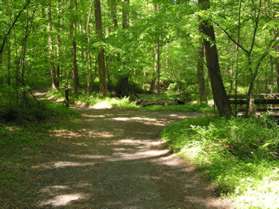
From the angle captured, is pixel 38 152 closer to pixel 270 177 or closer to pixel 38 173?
pixel 38 173

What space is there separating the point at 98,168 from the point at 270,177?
4.51 meters

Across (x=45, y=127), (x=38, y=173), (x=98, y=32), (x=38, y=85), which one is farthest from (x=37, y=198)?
(x=38, y=85)

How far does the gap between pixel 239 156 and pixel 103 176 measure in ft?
11.5

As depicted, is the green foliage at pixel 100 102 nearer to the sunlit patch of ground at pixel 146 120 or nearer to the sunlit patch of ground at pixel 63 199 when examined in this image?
Result: the sunlit patch of ground at pixel 146 120

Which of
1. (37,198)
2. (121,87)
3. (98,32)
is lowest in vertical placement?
(37,198)

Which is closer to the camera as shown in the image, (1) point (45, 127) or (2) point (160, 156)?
(2) point (160, 156)

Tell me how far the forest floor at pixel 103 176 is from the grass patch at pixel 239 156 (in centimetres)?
32

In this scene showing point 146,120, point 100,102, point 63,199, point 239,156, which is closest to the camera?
point 63,199

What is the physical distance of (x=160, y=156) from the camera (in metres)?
11.1

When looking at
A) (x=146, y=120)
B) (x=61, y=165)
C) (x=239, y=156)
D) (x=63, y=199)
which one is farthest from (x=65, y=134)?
(x=239, y=156)

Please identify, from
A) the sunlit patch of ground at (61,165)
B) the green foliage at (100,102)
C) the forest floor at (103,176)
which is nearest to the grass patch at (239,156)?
the forest floor at (103,176)

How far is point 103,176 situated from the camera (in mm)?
9109

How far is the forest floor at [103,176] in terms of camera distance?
24.0 ft

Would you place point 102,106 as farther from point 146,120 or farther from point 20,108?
point 20,108
